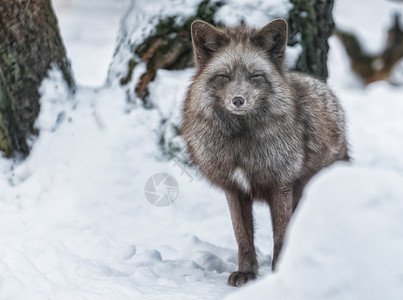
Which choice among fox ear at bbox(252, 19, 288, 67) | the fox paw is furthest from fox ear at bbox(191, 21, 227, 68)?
the fox paw

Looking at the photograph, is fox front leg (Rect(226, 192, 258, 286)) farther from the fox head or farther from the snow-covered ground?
the fox head

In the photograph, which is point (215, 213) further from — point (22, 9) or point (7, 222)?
Answer: point (22, 9)

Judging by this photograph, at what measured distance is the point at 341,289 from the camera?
7.87 feet

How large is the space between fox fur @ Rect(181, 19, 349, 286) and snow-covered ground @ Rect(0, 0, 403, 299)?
1.28 feet

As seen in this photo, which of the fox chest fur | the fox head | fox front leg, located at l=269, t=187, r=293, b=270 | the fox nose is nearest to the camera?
the fox nose

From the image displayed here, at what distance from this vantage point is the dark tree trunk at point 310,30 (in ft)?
20.1

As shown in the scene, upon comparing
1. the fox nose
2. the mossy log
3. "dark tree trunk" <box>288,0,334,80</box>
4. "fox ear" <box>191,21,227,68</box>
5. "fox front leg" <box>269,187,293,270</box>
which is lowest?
the mossy log

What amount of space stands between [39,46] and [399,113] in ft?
18.4

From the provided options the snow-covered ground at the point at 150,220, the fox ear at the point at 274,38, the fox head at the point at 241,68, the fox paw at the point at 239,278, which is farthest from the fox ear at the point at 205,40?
the fox paw at the point at 239,278

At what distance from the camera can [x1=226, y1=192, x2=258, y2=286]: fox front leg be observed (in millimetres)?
4348

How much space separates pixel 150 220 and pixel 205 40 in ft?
6.49

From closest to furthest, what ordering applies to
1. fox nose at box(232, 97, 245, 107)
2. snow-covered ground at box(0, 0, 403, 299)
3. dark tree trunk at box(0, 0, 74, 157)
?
1. snow-covered ground at box(0, 0, 403, 299)
2. fox nose at box(232, 97, 245, 107)
3. dark tree trunk at box(0, 0, 74, 157)

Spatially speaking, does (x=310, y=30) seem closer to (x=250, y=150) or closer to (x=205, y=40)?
(x=205, y=40)

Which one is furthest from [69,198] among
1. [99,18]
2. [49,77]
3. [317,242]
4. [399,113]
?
[99,18]
